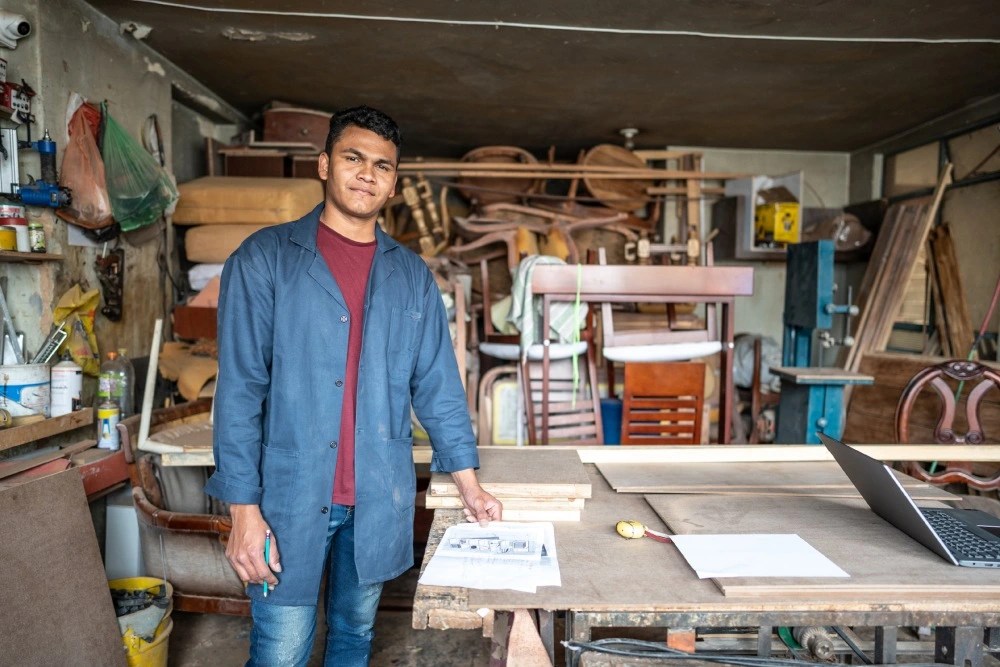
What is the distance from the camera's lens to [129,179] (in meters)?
3.04

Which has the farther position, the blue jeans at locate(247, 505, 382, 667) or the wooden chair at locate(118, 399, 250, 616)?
the wooden chair at locate(118, 399, 250, 616)

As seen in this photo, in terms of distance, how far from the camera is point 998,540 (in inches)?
52.6

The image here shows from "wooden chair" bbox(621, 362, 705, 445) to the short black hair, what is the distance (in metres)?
1.84

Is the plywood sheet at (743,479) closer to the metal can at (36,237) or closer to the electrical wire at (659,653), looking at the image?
the electrical wire at (659,653)

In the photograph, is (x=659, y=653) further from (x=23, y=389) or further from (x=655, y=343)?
(x=23, y=389)

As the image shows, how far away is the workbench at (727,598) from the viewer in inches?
43.2

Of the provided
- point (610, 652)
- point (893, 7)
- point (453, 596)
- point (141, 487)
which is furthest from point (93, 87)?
point (893, 7)

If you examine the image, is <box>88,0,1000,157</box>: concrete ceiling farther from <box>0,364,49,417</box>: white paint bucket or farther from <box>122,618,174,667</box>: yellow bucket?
<box>122,618,174,667</box>: yellow bucket

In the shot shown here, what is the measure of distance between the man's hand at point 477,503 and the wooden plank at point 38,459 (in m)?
1.71

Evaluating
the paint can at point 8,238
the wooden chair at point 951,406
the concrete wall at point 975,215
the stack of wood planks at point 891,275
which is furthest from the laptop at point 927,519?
the stack of wood planks at point 891,275

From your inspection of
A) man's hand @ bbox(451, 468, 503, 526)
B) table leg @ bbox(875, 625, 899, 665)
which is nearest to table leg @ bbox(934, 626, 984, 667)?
table leg @ bbox(875, 625, 899, 665)

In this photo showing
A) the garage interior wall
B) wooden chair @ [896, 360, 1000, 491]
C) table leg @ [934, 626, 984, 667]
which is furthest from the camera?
the garage interior wall

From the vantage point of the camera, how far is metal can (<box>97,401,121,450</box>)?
2783 millimetres

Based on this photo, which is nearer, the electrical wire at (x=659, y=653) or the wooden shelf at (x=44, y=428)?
the electrical wire at (x=659, y=653)
